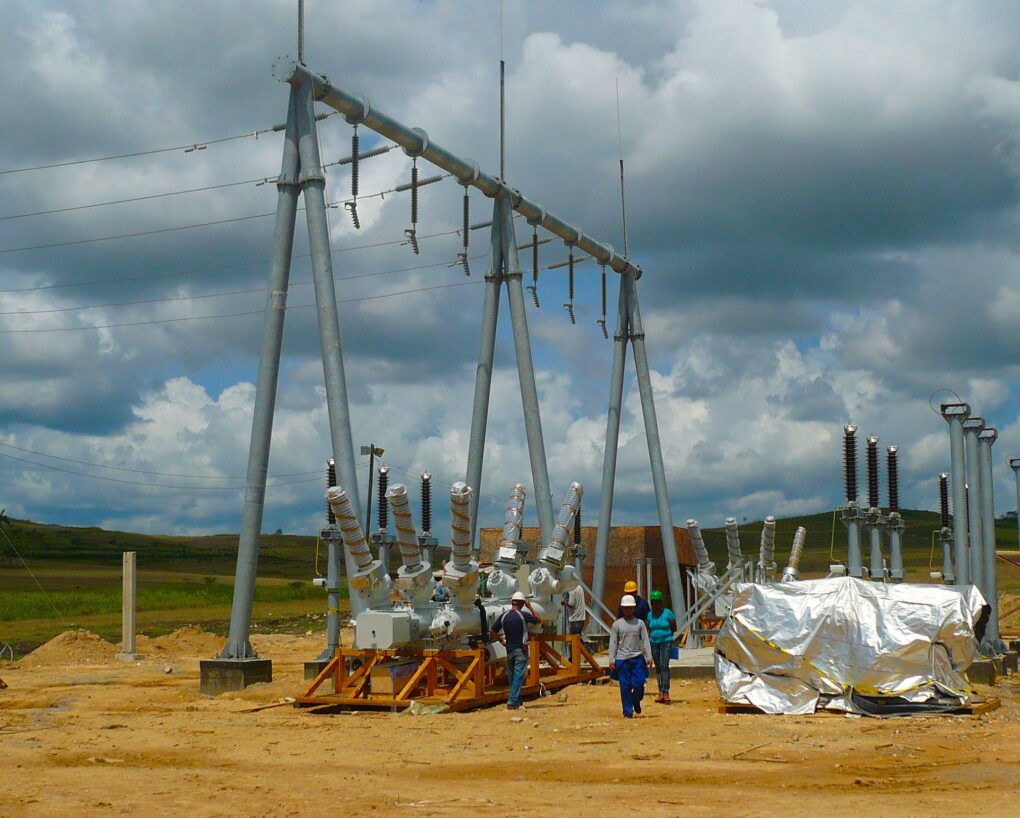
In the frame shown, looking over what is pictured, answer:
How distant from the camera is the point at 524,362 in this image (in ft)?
83.8

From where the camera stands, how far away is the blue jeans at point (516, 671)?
58.4 feet

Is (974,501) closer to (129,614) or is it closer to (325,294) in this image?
(325,294)

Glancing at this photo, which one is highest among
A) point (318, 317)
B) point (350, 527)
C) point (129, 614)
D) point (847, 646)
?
point (318, 317)

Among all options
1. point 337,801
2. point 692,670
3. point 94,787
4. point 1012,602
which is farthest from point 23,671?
point 1012,602

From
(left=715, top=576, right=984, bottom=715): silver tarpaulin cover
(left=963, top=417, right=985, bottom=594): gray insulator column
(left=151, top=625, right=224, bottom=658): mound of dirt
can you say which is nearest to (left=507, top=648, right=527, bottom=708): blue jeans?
(left=715, top=576, right=984, bottom=715): silver tarpaulin cover

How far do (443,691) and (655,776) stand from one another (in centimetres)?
691

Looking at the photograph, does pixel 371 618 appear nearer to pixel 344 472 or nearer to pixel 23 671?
pixel 344 472

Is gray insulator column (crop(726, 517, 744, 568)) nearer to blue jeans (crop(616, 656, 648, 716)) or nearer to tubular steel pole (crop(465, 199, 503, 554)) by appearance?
tubular steel pole (crop(465, 199, 503, 554))

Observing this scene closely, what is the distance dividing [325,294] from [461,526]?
4.41 m

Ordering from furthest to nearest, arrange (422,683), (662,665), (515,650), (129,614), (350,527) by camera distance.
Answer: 1. (129,614)
2. (662,665)
3. (422,683)
4. (515,650)
5. (350,527)

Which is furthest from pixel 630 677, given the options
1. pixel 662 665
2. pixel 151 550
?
pixel 151 550

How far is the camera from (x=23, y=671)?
27.8 m

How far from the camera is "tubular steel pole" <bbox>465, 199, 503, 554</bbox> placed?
25359 millimetres

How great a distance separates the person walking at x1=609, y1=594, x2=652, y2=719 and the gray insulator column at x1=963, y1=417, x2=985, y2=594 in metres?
10.2
